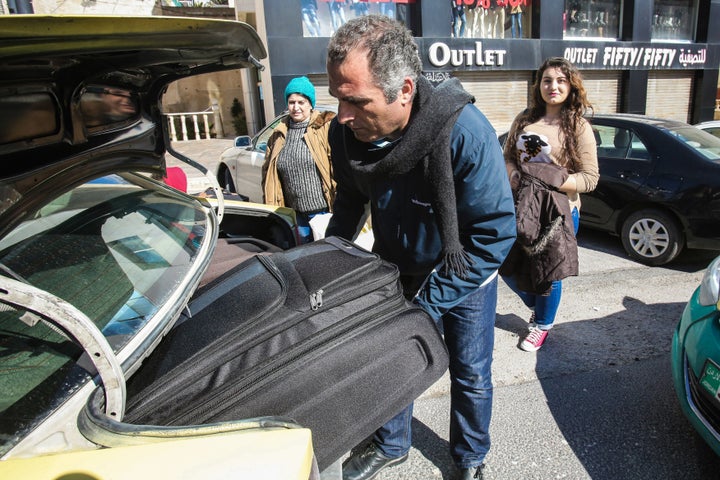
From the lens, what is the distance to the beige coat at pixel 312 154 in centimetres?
378

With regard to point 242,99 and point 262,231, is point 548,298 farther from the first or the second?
point 242,99

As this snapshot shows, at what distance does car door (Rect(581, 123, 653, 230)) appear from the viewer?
5.10 meters

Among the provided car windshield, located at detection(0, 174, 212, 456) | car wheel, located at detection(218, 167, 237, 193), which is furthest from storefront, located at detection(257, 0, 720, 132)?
car windshield, located at detection(0, 174, 212, 456)

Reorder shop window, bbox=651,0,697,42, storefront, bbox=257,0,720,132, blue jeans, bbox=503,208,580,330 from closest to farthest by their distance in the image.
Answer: blue jeans, bbox=503,208,580,330
storefront, bbox=257,0,720,132
shop window, bbox=651,0,697,42

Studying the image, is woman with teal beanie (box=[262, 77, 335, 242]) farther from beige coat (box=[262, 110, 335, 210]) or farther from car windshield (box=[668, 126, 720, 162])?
car windshield (box=[668, 126, 720, 162])

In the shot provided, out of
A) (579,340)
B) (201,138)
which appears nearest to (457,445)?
(579,340)

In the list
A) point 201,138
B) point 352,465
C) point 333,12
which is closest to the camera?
point 352,465

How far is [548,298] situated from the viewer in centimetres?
325

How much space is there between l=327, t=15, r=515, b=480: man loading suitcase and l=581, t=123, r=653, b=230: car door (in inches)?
151

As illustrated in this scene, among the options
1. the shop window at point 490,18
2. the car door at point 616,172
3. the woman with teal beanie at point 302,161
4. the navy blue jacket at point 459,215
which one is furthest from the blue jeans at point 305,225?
the shop window at point 490,18

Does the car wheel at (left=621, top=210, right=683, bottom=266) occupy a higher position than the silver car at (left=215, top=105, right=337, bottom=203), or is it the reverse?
the silver car at (left=215, top=105, right=337, bottom=203)

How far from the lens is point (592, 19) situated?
1520cm

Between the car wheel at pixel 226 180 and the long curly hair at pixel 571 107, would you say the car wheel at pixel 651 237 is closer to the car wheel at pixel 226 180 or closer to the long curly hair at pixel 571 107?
the long curly hair at pixel 571 107

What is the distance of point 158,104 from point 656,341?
11.1 feet
